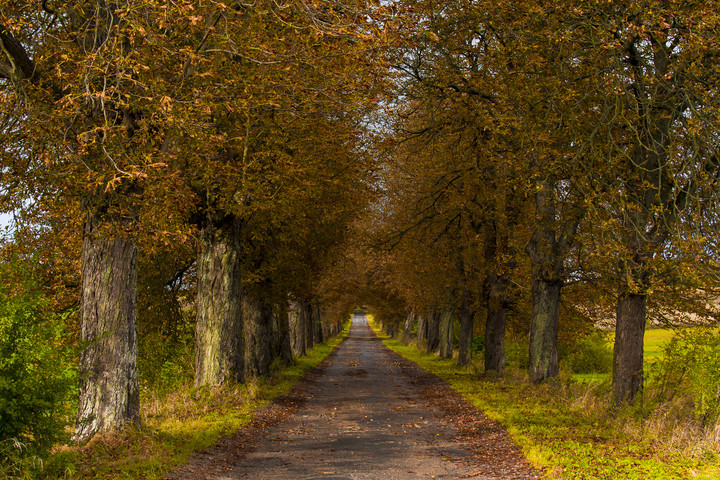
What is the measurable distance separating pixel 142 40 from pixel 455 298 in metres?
22.3

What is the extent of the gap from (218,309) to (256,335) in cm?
605

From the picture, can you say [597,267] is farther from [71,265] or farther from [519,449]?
[71,265]

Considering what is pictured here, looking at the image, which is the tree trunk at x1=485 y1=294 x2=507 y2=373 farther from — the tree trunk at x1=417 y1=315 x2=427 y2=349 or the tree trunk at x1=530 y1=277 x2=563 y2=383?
the tree trunk at x1=417 y1=315 x2=427 y2=349

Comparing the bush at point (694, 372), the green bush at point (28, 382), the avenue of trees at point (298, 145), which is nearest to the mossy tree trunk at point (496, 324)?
the avenue of trees at point (298, 145)

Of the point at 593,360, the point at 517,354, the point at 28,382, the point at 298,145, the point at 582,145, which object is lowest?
the point at 593,360

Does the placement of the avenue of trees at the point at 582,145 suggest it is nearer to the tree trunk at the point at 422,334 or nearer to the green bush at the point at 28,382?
the green bush at the point at 28,382

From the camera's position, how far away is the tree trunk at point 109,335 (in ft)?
32.2

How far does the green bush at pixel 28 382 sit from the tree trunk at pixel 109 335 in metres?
2.28

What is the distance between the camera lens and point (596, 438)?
10.5m

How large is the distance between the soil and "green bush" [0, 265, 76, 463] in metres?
1.89

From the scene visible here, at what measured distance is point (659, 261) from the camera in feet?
39.0

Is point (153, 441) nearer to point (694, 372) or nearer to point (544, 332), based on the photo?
point (694, 372)

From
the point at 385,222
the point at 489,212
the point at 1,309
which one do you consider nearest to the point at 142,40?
the point at 1,309

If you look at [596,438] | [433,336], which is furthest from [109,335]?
[433,336]
